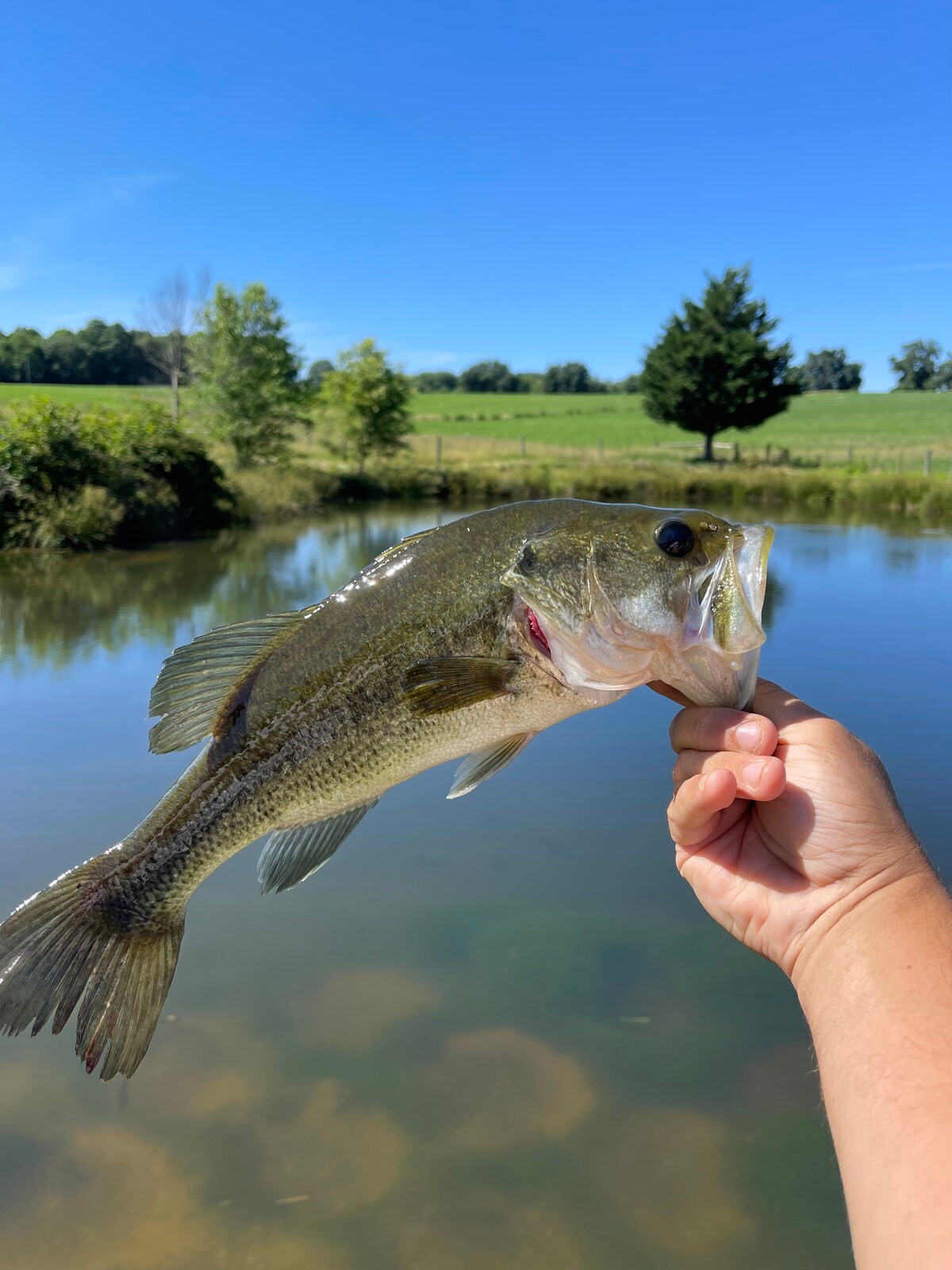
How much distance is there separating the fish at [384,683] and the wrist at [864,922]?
19.3 inches

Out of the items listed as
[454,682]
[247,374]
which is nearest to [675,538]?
[454,682]

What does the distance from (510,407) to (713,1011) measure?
258 feet

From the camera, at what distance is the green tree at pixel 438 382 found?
110m

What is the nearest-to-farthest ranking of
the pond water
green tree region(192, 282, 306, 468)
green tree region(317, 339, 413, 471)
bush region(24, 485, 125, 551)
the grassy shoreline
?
the pond water → bush region(24, 485, 125, 551) → the grassy shoreline → green tree region(192, 282, 306, 468) → green tree region(317, 339, 413, 471)

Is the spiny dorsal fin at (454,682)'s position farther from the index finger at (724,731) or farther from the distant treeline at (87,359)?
the distant treeline at (87,359)

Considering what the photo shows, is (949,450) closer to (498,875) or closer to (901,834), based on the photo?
(498,875)

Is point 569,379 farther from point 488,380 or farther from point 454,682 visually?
point 454,682

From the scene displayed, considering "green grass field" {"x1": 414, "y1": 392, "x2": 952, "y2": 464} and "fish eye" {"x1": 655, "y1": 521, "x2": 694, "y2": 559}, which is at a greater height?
"green grass field" {"x1": 414, "y1": 392, "x2": 952, "y2": 464}

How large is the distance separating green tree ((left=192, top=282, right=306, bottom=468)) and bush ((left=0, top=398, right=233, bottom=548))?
11.8 meters

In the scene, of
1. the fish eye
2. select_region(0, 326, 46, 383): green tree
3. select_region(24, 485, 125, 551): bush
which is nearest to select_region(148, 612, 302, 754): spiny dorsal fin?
the fish eye

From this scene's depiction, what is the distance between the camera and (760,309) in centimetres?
4572

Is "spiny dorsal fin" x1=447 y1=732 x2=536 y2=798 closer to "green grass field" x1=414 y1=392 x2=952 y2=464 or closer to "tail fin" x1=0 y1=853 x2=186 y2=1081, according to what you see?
"tail fin" x1=0 y1=853 x2=186 y2=1081

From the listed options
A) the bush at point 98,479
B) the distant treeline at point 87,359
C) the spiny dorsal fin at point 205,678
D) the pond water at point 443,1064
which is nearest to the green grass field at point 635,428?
the distant treeline at point 87,359

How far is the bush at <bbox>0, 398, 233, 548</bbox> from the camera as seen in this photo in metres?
18.4
